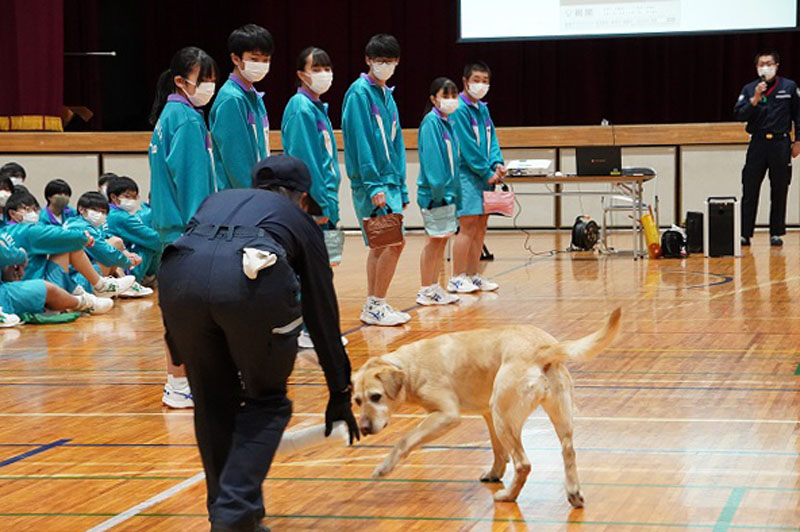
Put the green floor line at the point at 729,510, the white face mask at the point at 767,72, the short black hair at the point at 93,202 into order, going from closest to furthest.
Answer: the green floor line at the point at 729,510
the short black hair at the point at 93,202
the white face mask at the point at 767,72

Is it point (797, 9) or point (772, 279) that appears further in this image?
point (797, 9)

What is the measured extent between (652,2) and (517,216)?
355cm

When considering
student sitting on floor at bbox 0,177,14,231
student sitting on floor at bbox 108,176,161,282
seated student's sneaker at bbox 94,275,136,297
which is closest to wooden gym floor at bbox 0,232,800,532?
seated student's sneaker at bbox 94,275,136,297

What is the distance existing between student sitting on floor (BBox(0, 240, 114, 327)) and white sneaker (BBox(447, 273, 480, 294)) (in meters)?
2.90

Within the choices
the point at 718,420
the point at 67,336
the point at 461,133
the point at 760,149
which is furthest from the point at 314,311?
the point at 760,149

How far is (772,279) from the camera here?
10719mm

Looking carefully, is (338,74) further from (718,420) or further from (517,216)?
(718,420)

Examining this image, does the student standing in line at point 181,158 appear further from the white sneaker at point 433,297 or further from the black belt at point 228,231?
the white sneaker at point 433,297

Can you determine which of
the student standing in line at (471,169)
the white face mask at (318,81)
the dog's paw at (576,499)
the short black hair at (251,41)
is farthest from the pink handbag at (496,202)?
the dog's paw at (576,499)

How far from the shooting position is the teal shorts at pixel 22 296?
9078mm

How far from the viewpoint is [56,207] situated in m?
10.3

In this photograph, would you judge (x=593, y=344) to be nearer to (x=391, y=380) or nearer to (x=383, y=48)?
(x=391, y=380)

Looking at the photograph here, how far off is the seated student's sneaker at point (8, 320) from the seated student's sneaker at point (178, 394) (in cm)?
352

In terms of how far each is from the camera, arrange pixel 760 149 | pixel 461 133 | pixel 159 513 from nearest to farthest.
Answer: pixel 159 513
pixel 461 133
pixel 760 149
